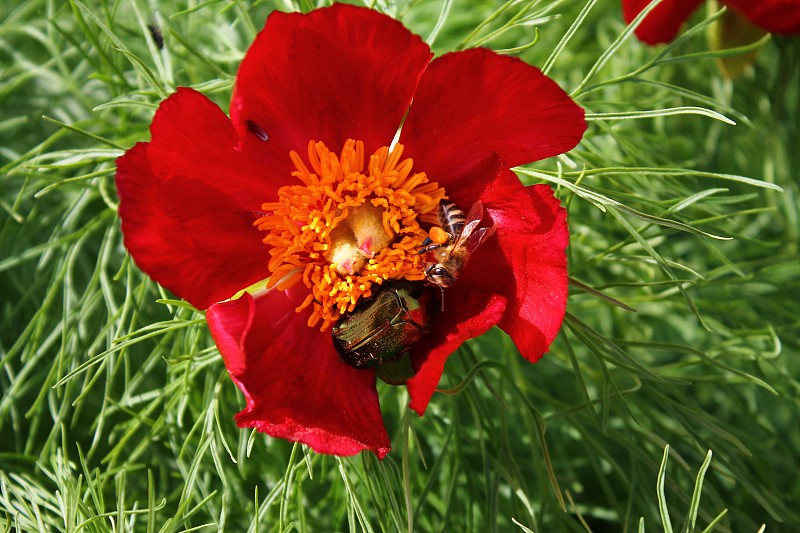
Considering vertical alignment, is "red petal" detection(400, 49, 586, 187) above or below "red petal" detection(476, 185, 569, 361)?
above

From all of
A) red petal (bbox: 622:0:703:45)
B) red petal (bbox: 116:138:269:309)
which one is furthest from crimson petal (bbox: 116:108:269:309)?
red petal (bbox: 622:0:703:45)

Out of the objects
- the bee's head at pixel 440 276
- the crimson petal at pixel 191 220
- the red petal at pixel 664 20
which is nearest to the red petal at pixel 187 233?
the crimson petal at pixel 191 220

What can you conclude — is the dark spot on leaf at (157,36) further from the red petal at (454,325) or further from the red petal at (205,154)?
the red petal at (454,325)

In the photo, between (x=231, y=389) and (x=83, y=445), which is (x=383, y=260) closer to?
(x=231, y=389)

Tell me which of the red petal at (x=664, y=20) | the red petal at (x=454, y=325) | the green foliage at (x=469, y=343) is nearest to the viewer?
the red petal at (x=454, y=325)

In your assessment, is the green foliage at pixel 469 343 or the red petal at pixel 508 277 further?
the green foliage at pixel 469 343

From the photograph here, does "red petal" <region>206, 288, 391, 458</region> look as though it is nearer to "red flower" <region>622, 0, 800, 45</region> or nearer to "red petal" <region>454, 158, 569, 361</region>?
"red petal" <region>454, 158, 569, 361</region>
